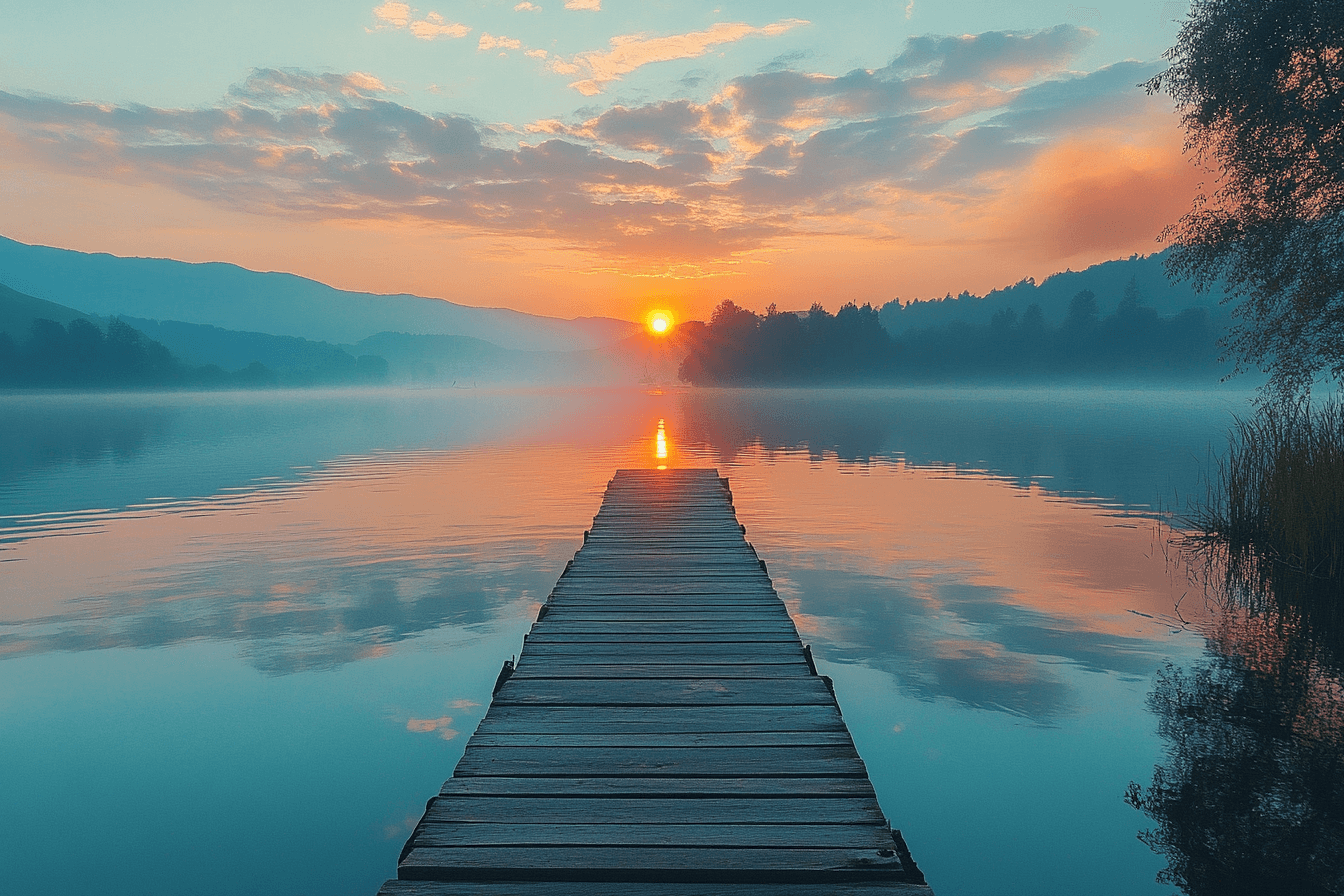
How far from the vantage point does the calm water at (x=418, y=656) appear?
6992 millimetres

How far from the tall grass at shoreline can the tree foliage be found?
176 cm

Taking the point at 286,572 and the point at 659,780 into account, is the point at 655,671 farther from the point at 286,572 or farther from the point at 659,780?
the point at 286,572

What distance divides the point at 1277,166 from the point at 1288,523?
8595 mm

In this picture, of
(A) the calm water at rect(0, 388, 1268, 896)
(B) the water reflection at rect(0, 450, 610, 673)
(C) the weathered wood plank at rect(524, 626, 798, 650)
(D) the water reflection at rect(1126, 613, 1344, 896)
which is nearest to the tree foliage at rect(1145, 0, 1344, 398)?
(A) the calm water at rect(0, 388, 1268, 896)

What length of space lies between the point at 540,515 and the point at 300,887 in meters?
17.4

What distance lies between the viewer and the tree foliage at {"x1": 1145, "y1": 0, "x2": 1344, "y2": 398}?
55.1 feet

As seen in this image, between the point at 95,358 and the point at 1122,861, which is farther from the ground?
the point at 95,358

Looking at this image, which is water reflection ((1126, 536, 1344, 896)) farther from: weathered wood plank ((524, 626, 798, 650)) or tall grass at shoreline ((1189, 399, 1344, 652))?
weathered wood plank ((524, 626, 798, 650))

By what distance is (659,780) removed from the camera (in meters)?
5.31

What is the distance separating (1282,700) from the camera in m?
9.15

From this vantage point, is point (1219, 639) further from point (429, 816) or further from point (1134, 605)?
point (429, 816)

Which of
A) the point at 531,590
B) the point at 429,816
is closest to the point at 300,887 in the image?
the point at 429,816

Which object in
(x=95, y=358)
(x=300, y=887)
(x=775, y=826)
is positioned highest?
(x=95, y=358)

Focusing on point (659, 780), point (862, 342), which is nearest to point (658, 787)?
point (659, 780)
